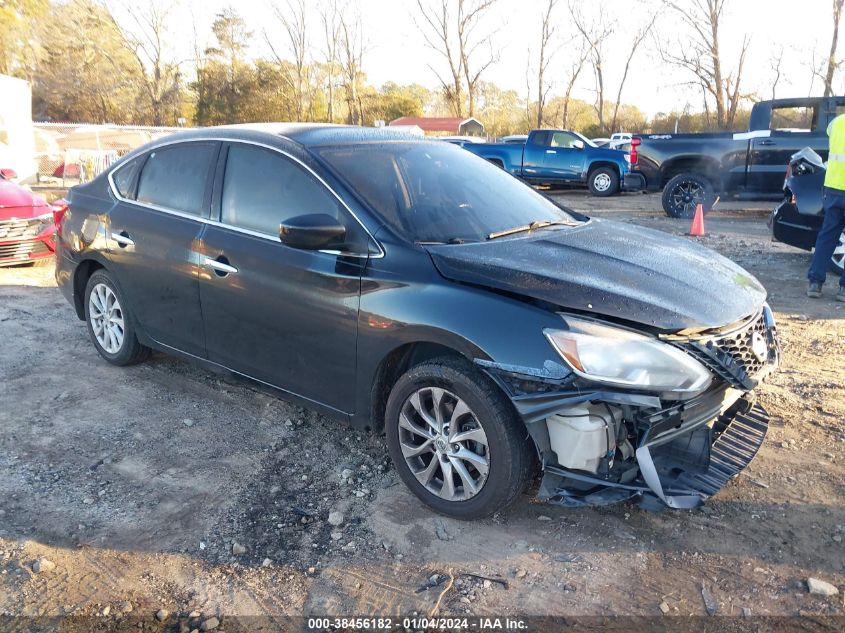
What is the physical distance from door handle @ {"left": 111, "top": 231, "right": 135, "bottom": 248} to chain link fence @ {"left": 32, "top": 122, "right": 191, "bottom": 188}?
1692 cm

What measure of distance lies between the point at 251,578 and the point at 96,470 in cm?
134

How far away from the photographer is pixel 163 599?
105 inches

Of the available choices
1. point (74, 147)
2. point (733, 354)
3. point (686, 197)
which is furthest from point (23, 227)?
point (74, 147)

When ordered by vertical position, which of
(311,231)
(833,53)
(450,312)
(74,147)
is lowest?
(450,312)

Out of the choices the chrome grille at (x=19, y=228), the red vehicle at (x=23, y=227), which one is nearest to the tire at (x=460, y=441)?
the red vehicle at (x=23, y=227)

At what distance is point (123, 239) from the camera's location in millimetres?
4574

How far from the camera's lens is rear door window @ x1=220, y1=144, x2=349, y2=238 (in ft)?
11.8

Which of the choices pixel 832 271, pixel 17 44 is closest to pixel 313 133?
pixel 832 271

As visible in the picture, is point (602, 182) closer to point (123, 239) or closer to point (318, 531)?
point (123, 239)

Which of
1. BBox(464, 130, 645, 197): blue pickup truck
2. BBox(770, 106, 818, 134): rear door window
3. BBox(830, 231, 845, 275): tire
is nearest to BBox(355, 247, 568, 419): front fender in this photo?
BBox(830, 231, 845, 275): tire

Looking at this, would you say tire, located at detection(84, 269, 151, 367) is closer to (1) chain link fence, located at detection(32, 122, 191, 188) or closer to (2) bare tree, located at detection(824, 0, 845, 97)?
(1) chain link fence, located at detection(32, 122, 191, 188)

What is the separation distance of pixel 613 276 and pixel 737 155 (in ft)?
34.8

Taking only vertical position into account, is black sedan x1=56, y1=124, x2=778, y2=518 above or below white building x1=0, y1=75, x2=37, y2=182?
below

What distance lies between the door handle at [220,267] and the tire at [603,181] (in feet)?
51.9
